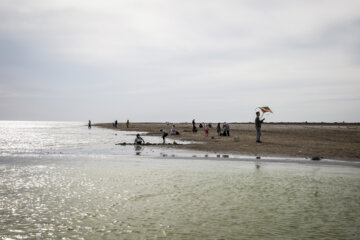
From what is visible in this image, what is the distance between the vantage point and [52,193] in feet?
39.3

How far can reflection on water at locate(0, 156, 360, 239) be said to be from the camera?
806 cm

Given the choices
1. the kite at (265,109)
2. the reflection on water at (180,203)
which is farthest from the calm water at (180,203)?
the kite at (265,109)

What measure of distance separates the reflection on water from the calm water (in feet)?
0.09

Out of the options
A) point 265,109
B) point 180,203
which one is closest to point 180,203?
point 180,203

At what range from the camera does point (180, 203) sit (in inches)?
427

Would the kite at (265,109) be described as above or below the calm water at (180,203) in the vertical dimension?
above

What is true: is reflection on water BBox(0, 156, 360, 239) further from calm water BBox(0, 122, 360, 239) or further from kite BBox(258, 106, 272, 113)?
kite BBox(258, 106, 272, 113)

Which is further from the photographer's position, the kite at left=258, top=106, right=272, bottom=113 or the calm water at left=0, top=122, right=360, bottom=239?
the kite at left=258, top=106, right=272, bottom=113

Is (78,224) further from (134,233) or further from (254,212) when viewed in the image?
(254,212)

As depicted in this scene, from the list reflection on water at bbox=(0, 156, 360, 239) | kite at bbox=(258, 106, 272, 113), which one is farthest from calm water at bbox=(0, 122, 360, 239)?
kite at bbox=(258, 106, 272, 113)

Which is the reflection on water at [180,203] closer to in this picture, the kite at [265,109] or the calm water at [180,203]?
the calm water at [180,203]

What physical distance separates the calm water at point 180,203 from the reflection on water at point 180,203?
0.09 feet

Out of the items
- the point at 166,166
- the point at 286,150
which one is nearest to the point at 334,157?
the point at 286,150

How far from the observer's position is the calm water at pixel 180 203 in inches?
317
